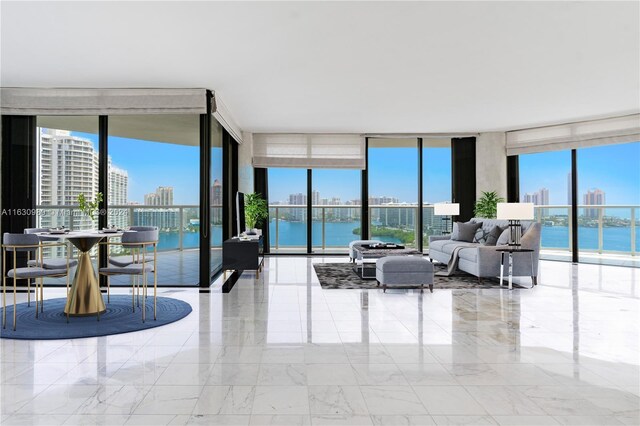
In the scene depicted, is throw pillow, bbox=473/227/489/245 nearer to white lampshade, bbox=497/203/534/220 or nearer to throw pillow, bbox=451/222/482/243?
throw pillow, bbox=451/222/482/243

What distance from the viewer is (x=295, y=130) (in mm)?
9320

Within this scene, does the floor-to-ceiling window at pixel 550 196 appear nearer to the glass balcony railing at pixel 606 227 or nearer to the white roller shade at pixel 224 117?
the glass balcony railing at pixel 606 227

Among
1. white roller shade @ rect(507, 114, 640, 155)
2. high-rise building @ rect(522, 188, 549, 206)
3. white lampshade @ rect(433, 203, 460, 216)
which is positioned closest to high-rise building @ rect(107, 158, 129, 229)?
white lampshade @ rect(433, 203, 460, 216)

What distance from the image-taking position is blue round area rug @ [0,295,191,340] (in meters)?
3.75

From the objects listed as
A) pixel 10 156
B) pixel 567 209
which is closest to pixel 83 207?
pixel 10 156

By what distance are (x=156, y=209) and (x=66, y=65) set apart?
2700 millimetres

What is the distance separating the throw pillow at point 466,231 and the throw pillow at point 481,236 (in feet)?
0.33

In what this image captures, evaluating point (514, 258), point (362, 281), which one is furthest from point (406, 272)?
point (514, 258)

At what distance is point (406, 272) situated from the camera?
5.76 meters

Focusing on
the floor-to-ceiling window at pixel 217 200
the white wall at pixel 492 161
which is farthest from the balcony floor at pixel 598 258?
the floor-to-ceiling window at pixel 217 200

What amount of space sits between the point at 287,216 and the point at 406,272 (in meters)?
4.97

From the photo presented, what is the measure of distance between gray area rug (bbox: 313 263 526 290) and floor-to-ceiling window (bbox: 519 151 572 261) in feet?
12.8

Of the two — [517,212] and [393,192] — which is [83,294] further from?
[393,192]

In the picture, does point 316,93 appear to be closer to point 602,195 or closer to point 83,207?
point 83,207
